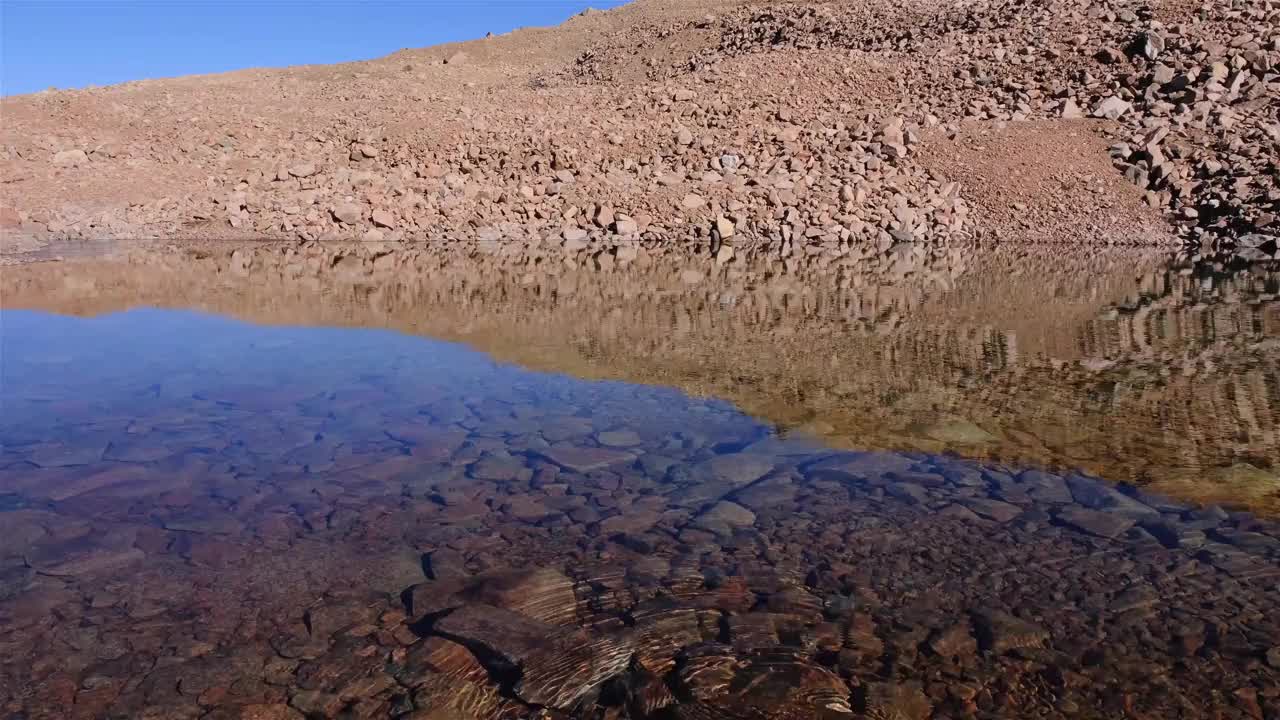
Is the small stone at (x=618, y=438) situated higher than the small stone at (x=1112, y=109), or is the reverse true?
the small stone at (x=1112, y=109)

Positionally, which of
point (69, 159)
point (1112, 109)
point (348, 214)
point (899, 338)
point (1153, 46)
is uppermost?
point (1153, 46)

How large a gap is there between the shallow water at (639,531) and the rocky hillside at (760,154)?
9488mm

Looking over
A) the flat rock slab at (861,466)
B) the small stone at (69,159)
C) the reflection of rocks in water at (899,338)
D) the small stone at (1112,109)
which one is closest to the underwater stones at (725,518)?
the flat rock slab at (861,466)

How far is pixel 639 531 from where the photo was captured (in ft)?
13.9

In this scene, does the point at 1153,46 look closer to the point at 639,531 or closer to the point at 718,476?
the point at 718,476

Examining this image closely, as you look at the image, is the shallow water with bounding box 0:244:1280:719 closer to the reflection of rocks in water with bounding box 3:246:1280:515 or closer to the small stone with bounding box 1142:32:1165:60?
the reflection of rocks in water with bounding box 3:246:1280:515

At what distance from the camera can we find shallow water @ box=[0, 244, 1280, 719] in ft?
9.93

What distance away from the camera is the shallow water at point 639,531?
3.03m

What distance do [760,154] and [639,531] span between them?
20.8 meters

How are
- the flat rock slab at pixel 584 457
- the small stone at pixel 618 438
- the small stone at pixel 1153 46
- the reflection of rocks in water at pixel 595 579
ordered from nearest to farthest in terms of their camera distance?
the reflection of rocks in water at pixel 595 579 → the flat rock slab at pixel 584 457 → the small stone at pixel 618 438 → the small stone at pixel 1153 46

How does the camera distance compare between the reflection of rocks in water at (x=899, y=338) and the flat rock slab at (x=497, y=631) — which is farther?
the reflection of rocks in water at (x=899, y=338)

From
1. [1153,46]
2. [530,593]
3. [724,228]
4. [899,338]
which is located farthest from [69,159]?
[1153,46]

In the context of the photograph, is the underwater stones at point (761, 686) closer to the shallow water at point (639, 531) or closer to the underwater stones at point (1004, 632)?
the shallow water at point (639, 531)

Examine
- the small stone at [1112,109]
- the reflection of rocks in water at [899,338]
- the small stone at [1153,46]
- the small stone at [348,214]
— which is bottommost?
the reflection of rocks in water at [899,338]
